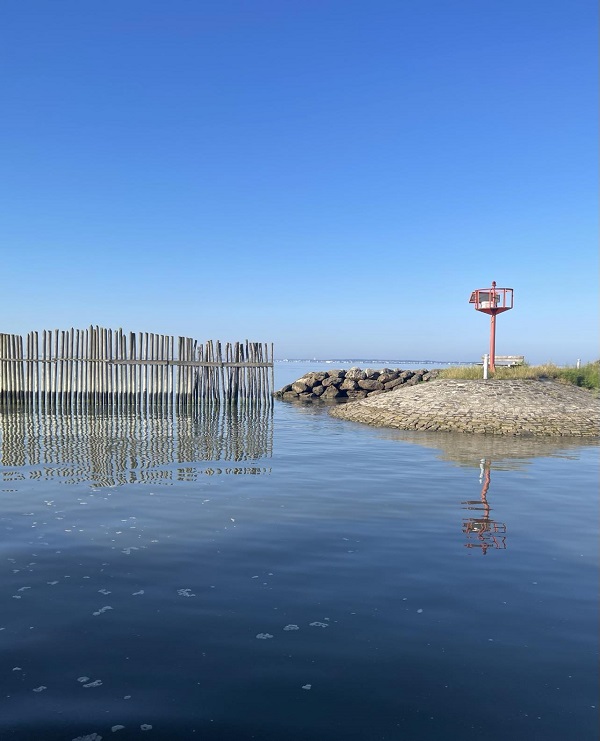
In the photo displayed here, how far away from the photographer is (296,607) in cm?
595

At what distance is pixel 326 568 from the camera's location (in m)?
7.06

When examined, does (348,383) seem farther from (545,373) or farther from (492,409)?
(492,409)

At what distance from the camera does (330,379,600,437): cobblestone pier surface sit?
2052 cm

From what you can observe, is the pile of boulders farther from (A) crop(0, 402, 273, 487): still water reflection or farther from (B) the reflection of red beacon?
(B) the reflection of red beacon

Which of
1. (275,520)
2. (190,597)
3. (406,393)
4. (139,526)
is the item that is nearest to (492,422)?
(406,393)

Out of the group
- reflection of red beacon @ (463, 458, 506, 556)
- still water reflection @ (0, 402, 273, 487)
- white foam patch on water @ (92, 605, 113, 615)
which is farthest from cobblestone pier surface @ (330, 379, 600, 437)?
white foam patch on water @ (92, 605, 113, 615)

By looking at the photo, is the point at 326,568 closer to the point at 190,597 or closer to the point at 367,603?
the point at 367,603

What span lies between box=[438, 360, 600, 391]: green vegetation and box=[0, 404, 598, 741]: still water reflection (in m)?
13.8

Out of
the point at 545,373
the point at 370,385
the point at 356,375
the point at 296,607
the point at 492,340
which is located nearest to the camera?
the point at 296,607

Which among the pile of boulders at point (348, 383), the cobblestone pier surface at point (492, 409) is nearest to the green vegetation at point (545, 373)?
the cobblestone pier surface at point (492, 409)

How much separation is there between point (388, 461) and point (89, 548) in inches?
334

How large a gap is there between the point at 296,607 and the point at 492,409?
1692 centimetres

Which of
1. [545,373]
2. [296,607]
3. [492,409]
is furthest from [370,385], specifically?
[296,607]

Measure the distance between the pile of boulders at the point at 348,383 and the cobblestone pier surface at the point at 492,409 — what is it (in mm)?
11037
